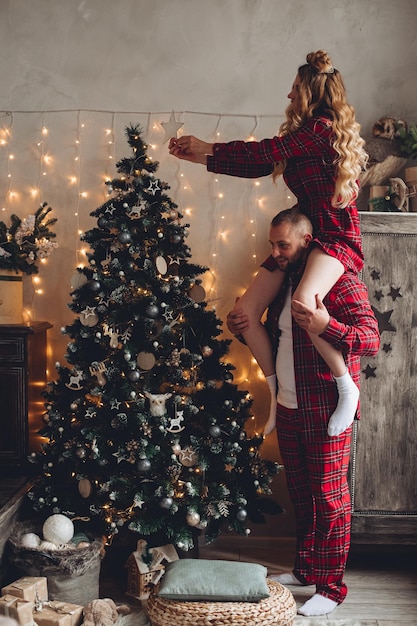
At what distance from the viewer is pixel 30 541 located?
9.02ft

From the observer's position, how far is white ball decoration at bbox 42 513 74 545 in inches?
109

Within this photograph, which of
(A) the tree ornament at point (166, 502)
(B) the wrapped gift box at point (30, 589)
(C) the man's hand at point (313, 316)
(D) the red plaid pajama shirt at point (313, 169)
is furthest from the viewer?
(A) the tree ornament at point (166, 502)

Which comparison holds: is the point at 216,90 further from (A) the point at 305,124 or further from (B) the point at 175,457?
(B) the point at 175,457

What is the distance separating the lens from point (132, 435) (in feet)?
9.78

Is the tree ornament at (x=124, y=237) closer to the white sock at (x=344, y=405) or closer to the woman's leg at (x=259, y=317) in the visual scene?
the woman's leg at (x=259, y=317)

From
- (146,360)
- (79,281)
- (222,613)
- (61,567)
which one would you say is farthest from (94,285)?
(222,613)

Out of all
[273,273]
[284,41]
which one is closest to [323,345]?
[273,273]

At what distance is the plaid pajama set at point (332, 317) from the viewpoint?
2.77 meters

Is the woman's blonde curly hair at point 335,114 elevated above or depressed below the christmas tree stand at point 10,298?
above

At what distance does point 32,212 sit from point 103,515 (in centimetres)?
162

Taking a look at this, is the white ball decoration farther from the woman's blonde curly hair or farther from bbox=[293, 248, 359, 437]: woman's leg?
the woman's blonde curly hair

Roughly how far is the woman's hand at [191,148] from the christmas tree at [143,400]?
0.54 ft

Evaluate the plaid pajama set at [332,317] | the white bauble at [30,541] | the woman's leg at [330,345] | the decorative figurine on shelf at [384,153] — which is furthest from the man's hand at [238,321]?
the white bauble at [30,541]

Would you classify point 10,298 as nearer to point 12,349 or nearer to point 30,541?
point 12,349
